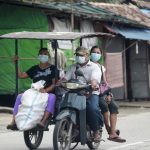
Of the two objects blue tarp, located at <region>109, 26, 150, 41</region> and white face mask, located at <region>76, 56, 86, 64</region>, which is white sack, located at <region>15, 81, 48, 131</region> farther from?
blue tarp, located at <region>109, 26, 150, 41</region>

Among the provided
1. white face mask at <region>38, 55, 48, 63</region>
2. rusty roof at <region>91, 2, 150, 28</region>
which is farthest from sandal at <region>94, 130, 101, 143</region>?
rusty roof at <region>91, 2, 150, 28</region>

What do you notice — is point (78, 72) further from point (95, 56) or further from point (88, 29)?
point (88, 29)

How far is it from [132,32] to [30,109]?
481 inches

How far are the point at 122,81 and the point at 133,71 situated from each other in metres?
2.26

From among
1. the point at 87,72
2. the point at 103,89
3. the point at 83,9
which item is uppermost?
the point at 83,9

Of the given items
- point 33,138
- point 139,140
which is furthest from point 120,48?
point 33,138

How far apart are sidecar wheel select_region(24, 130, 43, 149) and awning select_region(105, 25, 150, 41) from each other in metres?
10.4

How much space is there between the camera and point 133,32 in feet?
68.4

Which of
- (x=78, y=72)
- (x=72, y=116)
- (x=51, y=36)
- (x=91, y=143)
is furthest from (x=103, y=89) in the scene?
(x=51, y=36)

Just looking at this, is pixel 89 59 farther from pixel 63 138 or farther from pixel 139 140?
pixel 139 140

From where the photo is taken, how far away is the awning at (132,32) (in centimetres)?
1995

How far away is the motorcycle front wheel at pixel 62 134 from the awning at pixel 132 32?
11.2 m

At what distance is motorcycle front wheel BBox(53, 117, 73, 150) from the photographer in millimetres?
8406

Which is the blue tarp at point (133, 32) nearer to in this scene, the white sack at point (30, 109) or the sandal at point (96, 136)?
the sandal at point (96, 136)
